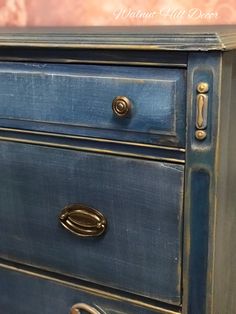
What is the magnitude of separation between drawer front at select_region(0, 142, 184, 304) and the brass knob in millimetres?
77

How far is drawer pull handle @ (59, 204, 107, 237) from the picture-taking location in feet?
2.82

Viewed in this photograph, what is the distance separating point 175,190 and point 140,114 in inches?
4.9

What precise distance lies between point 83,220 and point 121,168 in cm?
12

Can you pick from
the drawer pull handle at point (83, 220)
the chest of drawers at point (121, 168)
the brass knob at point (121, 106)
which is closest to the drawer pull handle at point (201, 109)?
the chest of drawers at point (121, 168)

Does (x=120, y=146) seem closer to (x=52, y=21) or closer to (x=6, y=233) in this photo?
(x=6, y=233)

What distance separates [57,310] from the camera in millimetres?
963

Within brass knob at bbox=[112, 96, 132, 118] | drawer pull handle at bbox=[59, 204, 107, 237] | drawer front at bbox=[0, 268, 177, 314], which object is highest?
brass knob at bbox=[112, 96, 132, 118]

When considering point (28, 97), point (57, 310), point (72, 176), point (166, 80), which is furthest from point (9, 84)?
point (57, 310)

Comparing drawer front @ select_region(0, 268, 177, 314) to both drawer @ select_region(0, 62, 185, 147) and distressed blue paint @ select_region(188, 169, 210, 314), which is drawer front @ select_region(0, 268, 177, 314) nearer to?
distressed blue paint @ select_region(188, 169, 210, 314)

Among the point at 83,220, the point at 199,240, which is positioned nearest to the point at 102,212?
the point at 83,220

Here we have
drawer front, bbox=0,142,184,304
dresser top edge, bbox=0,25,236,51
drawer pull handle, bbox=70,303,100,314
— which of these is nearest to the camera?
dresser top edge, bbox=0,25,236,51

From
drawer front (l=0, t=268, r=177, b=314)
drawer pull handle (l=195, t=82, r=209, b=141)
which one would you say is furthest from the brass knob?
drawer front (l=0, t=268, r=177, b=314)

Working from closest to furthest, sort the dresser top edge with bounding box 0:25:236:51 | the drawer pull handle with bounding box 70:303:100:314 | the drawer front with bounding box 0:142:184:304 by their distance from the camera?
the dresser top edge with bounding box 0:25:236:51 → the drawer front with bounding box 0:142:184:304 → the drawer pull handle with bounding box 70:303:100:314

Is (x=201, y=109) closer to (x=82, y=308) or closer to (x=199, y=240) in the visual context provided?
(x=199, y=240)
